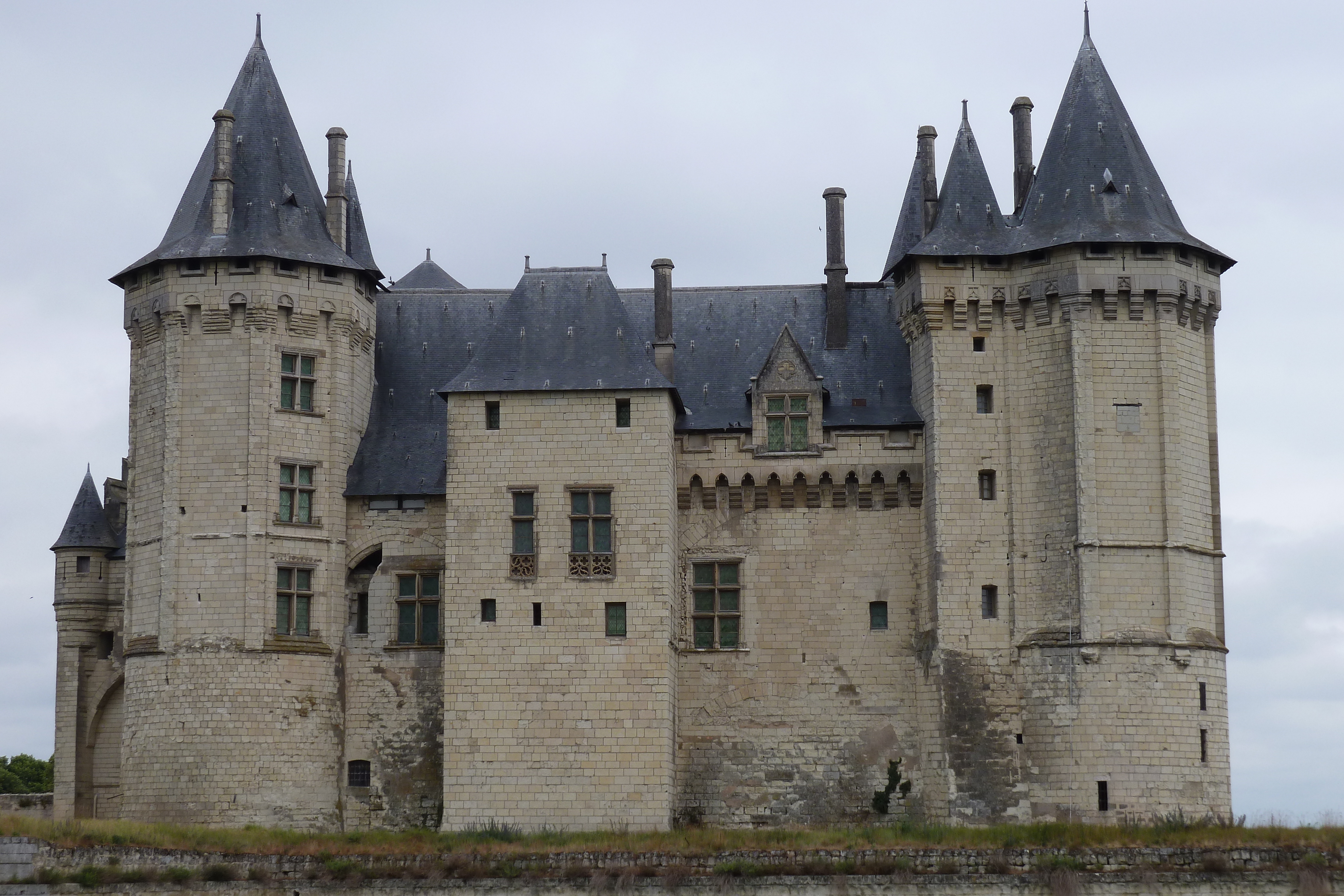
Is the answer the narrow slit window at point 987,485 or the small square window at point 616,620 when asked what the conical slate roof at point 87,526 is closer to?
the small square window at point 616,620

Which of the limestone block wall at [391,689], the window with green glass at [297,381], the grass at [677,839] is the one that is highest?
the window with green glass at [297,381]

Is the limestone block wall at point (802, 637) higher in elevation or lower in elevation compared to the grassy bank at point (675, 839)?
higher

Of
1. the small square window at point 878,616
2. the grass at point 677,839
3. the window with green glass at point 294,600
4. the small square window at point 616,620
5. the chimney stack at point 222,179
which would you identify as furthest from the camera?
the chimney stack at point 222,179

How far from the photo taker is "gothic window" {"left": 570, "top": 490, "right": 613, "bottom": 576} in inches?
1705

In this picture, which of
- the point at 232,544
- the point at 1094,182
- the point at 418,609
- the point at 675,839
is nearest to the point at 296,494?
the point at 232,544

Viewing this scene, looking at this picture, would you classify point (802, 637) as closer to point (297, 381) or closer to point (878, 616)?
point (878, 616)

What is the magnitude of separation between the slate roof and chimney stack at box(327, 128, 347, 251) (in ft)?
10.4

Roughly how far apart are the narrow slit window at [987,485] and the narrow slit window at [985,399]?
1346 mm

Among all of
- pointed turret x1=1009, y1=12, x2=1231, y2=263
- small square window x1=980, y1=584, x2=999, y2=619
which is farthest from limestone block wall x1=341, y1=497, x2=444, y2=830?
pointed turret x1=1009, y1=12, x2=1231, y2=263

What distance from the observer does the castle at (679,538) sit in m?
42.1

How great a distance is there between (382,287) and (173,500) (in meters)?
8.82

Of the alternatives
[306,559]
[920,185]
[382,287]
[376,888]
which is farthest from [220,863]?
[920,185]

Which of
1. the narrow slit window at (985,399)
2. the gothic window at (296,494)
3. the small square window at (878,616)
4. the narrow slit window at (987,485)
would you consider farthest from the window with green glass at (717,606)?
the gothic window at (296,494)

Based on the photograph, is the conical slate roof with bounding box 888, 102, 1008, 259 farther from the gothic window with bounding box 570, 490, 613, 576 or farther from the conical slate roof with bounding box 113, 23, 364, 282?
the conical slate roof with bounding box 113, 23, 364, 282
